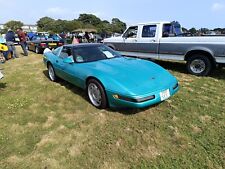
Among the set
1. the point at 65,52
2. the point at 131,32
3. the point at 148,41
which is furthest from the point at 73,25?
the point at 65,52

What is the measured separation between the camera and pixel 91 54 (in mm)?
4781

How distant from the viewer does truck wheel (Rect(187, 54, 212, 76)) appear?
6.05 meters

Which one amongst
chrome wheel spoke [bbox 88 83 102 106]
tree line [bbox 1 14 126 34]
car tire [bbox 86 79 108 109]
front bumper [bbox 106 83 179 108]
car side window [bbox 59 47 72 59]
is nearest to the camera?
front bumper [bbox 106 83 179 108]

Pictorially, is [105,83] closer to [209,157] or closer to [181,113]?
[181,113]

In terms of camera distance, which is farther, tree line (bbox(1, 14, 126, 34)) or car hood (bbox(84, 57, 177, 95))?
tree line (bbox(1, 14, 126, 34))

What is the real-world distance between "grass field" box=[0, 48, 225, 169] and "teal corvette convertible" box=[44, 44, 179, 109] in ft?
1.18

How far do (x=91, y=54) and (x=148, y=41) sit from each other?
3.23m

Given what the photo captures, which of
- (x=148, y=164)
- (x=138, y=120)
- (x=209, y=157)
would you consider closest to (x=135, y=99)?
(x=138, y=120)

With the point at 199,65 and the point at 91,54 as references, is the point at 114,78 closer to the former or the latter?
the point at 91,54

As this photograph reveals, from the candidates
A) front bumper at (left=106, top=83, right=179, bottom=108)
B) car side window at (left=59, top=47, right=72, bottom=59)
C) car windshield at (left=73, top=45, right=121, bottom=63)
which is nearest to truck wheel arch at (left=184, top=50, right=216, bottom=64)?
car windshield at (left=73, top=45, right=121, bottom=63)

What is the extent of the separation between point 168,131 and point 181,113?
2.31ft

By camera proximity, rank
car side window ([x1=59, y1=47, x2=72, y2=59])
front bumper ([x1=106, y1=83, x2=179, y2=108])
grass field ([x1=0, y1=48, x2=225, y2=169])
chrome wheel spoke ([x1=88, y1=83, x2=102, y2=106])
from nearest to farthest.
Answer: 1. grass field ([x1=0, y1=48, x2=225, y2=169])
2. front bumper ([x1=106, y1=83, x2=179, y2=108])
3. chrome wheel spoke ([x1=88, y1=83, x2=102, y2=106])
4. car side window ([x1=59, y1=47, x2=72, y2=59])

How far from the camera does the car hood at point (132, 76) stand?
345cm

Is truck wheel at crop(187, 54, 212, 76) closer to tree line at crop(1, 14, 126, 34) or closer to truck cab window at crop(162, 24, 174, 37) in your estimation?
truck cab window at crop(162, 24, 174, 37)
